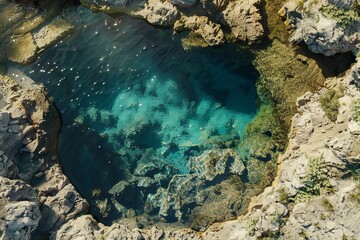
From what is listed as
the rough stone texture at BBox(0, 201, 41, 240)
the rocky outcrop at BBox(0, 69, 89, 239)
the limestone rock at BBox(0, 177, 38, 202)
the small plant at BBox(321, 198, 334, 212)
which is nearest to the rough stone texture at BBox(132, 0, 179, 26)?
the rocky outcrop at BBox(0, 69, 89, 239)

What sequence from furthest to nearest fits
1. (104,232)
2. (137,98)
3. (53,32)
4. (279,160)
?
(53,32) < (137,98) < (279,160) < (104,232)

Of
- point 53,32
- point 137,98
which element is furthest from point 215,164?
point 53,32

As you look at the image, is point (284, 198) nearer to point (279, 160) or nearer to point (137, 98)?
point (279, 160)

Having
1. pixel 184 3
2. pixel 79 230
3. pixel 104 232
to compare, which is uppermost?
pixel 184 3

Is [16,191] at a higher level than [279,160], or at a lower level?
lower

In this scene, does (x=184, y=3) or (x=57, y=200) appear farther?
(x=184, y=3)

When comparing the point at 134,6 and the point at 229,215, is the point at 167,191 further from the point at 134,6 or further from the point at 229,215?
the point at 134,6

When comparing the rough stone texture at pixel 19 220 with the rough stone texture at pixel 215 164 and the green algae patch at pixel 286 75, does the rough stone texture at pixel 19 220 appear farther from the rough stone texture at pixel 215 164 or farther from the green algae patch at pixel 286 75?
the green algae patch at pixel 286 75

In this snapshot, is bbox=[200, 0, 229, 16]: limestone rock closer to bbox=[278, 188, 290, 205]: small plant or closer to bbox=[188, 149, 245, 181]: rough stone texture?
bbox=[188, 149, 245, 181]: rough stone texture
